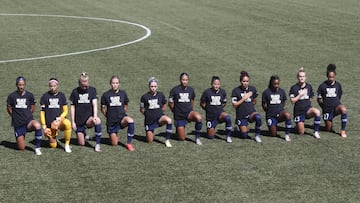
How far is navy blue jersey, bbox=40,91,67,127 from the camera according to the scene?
21.1 metres

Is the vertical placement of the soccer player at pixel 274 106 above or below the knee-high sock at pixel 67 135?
above

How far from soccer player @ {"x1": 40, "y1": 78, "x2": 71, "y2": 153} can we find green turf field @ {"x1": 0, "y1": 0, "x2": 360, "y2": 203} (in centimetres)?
45

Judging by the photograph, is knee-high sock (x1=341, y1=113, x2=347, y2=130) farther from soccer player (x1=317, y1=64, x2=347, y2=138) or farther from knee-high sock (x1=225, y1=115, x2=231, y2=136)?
knee-high sock (x1=225, y1=115, x2=231, y2=136)

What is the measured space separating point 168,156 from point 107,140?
256 centimetres

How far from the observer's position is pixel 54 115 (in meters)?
21.2

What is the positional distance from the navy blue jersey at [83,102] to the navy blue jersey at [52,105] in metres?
0.44

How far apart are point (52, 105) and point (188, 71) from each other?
1172 centimetres

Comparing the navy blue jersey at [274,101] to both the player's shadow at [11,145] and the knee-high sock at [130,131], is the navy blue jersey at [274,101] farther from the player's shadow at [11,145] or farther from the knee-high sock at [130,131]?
the player's shadow at [11,145]

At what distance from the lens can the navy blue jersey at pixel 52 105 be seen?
21.1 meters

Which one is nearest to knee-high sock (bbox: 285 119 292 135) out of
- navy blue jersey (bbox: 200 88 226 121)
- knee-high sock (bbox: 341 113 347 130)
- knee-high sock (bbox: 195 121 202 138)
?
knee-high sock (bbox: 341 113 347 130)

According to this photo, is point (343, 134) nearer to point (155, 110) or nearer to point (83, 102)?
point (155, 110)

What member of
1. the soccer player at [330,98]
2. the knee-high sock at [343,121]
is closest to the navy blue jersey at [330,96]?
the soccer player at [330,98]

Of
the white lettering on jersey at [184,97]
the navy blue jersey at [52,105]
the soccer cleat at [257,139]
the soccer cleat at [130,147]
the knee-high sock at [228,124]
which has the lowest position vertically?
the soccer cleat at [130,147]

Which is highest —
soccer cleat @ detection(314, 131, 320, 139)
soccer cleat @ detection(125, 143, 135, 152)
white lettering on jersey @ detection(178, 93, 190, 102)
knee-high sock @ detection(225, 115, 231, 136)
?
white lettering on jersey @ detection(178, 93, 190, 102)
